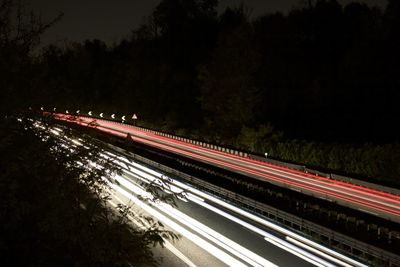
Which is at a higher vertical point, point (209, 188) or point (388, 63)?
point (388, 63)

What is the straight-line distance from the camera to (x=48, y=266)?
22.4 feet

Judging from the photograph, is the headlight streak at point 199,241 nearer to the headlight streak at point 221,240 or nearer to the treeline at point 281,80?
the headlight streak at point 221,240

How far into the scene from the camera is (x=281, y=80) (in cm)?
5756

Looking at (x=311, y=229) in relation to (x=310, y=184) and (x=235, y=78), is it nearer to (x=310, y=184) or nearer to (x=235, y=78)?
(x=310, y=184)

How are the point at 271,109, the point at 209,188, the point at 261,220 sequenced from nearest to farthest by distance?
1. the point at 261,220
2. the point at 209,188
3. the point at 271,109

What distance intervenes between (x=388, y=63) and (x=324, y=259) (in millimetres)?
34289

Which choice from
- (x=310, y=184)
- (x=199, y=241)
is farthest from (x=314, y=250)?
(x=310, y=184)

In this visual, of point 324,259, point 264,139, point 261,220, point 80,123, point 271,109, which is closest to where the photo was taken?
point 80,123

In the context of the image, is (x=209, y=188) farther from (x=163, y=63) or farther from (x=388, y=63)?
(x=163, y=63)

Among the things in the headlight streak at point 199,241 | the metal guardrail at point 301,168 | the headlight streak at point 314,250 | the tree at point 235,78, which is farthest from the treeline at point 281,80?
the headlight streak at point 314,250

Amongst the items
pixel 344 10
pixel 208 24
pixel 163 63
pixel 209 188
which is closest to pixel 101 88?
pixel 163 63

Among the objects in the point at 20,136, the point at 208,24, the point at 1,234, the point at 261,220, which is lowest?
the point at 261,220

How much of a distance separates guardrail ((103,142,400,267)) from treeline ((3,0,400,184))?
28.2 ft

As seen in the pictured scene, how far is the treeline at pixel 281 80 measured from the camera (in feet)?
133
